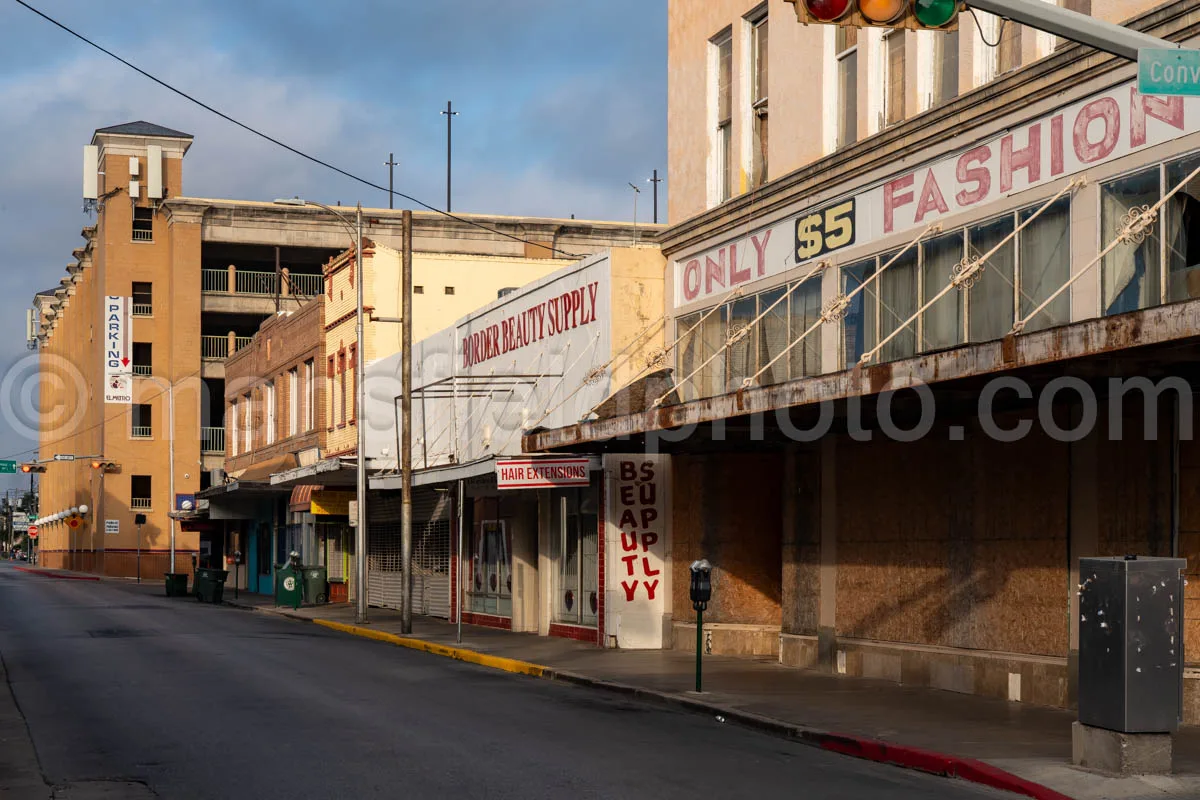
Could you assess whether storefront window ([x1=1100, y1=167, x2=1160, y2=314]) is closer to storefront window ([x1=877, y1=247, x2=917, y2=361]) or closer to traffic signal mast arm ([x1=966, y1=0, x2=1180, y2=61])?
storefront window ([x1=877, y1=247, x2=917, y2=361])

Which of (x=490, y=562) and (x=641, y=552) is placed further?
(x=490, y=562)

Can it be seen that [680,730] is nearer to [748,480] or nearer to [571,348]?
[748,480]

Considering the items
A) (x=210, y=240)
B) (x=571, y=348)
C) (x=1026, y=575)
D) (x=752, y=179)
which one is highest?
(x=210, y=240)

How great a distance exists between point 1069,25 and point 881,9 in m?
1.16

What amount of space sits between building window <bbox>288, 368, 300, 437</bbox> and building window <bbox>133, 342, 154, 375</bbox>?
1189 inches

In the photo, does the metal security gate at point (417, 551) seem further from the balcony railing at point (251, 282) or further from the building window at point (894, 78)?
the balcony railing at point (251, 282)

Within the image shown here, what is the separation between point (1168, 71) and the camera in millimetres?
9336

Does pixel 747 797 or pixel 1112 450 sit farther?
pixel 1112 450

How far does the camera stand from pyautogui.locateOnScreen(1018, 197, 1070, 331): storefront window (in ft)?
52.9

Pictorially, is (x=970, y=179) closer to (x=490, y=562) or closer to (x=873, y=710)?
(x=873, y=710)

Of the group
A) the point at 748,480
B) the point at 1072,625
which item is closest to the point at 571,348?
the point at 748,480

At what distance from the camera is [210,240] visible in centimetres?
7456

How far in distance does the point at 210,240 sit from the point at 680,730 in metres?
63.6

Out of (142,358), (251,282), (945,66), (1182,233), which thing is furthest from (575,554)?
(142,358)
